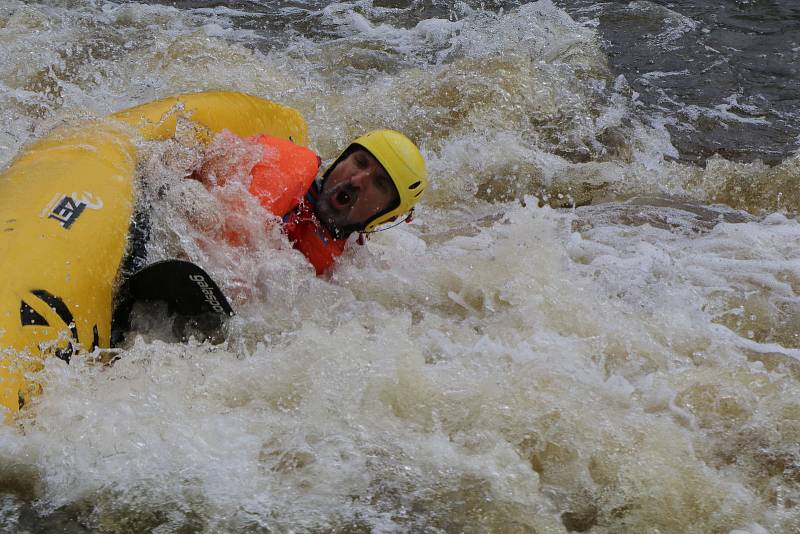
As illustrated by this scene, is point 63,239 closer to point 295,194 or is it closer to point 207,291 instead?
point 207,291

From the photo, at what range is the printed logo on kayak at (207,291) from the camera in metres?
3.18

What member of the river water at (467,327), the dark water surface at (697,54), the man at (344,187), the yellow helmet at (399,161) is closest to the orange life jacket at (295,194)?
the man at (344,187)

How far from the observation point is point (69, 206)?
3.23 m

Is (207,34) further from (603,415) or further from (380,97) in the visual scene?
(603,415)

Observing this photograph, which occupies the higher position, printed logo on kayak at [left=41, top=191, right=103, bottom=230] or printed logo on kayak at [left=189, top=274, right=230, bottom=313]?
printed logo on kayak at [left=41, top=191, right=103, bottom=230]

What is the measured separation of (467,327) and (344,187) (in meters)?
0.92

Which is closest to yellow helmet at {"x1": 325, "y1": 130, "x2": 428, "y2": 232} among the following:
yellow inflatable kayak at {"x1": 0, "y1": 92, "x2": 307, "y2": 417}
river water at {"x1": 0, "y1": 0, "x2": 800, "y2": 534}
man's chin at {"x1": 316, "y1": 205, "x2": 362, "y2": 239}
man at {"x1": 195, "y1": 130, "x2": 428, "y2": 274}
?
man at {"x1": 195, "y1": 130, "x2": 428, "y2": 274}

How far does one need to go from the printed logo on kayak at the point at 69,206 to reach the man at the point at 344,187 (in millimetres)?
689

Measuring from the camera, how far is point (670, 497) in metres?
2.84

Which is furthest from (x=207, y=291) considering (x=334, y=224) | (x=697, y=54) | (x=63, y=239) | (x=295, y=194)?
(x=697, y=54)

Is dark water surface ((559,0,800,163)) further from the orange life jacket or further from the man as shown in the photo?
the orange life jacket

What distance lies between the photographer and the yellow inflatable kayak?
2.77m

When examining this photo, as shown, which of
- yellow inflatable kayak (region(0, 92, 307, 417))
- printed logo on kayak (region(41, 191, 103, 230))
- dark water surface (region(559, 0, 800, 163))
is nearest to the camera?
yellow inflatable kayak (region(0, 92, 307, 417))

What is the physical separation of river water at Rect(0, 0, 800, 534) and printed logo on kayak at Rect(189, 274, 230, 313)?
0.51 ft
